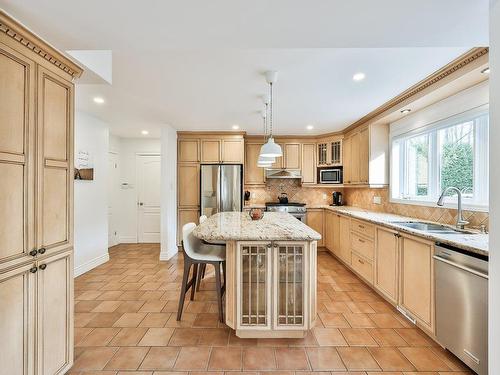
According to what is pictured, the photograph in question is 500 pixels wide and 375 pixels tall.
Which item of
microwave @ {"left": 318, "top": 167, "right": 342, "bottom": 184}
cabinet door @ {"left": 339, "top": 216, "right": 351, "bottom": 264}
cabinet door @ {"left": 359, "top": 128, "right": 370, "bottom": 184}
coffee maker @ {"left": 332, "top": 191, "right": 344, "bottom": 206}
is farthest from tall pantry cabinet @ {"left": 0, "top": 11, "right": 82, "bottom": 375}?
coffee maker @ {"left": 332, "top": 191, "right": 344, "bottom": 206}

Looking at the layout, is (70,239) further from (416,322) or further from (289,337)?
(416,322)

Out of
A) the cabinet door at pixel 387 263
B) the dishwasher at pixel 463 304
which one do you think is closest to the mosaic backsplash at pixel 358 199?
the cabinet door at pixel 387 263

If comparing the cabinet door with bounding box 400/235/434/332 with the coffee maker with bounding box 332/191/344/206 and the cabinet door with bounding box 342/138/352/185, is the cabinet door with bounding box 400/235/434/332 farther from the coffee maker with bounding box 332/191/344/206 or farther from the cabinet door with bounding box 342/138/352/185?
the coffee maker with bounding box 332/191/344/206

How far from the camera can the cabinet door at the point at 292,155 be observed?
17.6ft

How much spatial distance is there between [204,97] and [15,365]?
9.24 ft

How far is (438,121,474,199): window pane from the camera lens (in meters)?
2.53

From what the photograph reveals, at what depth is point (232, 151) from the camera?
500cm

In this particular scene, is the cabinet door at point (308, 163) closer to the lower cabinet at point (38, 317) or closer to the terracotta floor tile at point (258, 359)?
the terracotta floor tile at point (258, 359)

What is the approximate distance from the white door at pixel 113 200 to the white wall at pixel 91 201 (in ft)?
3.78

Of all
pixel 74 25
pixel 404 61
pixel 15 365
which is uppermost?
pixel 404 61

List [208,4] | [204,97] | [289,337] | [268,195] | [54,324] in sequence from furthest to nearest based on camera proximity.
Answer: [268,195] → [204,97] → [289,337] → [54,324] → [208,4]

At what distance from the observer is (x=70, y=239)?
1.73m

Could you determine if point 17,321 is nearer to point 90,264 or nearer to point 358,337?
point 358,337

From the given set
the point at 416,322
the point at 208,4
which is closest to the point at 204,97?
the point at 208,4
